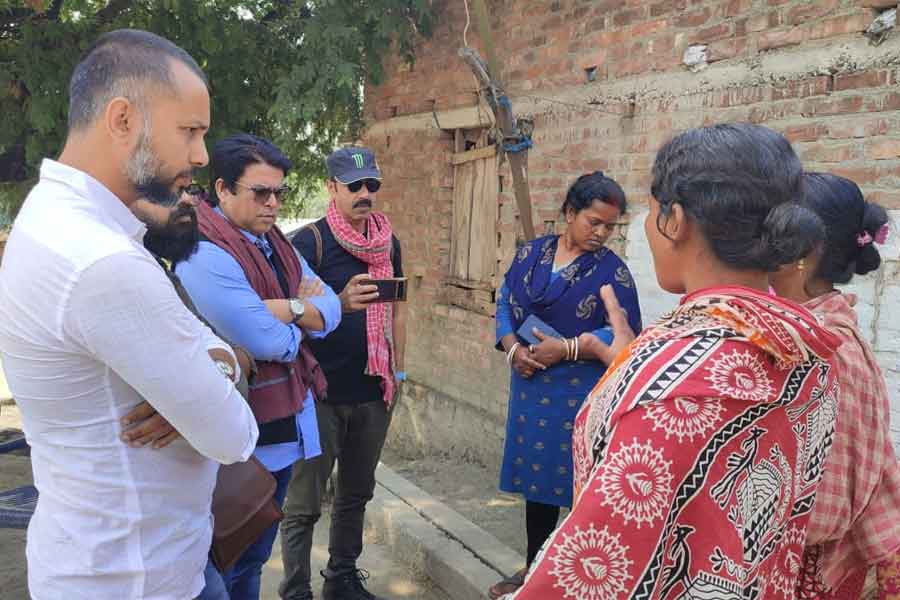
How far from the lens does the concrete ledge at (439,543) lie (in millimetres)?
3609

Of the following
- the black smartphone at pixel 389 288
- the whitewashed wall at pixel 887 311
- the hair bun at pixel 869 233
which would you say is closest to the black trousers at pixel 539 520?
the black smartphone at pixel 389 288

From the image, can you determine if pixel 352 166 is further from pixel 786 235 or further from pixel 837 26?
pixel 786 235

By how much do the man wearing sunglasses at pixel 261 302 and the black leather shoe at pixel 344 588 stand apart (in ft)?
2.92

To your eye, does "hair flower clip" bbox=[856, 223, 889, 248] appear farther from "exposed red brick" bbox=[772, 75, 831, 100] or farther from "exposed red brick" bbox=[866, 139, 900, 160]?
"exposed red brick" bbox=[772, 75, 831, 100]

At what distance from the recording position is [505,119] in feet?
14.5

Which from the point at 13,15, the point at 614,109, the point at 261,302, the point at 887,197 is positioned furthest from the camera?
the point at 13,15

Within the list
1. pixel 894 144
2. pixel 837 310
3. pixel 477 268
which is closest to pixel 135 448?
pixel 837 310

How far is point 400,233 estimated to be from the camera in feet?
21.7

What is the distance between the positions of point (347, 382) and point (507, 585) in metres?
1.20

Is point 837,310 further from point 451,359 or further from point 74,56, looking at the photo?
point 74,56

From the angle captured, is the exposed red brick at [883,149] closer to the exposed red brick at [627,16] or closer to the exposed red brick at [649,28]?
the exposed red brick at [649,28]

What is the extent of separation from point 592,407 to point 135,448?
3.00 ft

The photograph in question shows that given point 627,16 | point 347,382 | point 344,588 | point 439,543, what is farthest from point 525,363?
point 627,16

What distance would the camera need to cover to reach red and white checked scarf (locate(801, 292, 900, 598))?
1634 millimetres
